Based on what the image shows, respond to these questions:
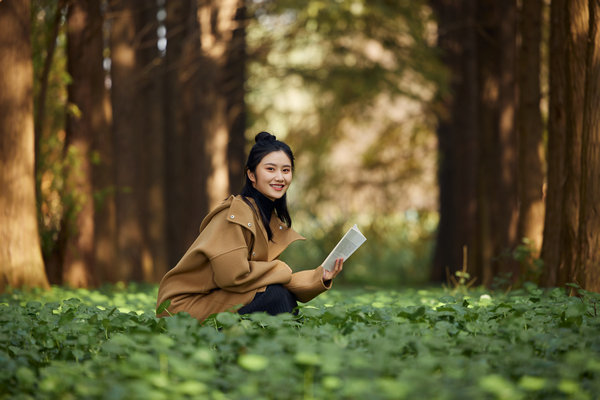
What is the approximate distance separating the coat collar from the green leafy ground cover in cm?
65

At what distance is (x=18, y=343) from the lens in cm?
487

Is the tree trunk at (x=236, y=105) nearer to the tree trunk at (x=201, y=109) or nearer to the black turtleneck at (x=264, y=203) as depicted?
the tree trunk at (x=201, y=109)

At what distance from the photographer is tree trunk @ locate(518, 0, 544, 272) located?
9.53 meters

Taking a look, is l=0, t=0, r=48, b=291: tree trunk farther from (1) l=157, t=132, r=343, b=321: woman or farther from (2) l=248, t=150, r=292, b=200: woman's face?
(2) l=248, t=150, r=292, b=200: woman's face

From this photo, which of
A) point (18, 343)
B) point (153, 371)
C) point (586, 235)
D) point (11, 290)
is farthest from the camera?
point (11, 290)

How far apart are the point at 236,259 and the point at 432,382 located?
6.96ft

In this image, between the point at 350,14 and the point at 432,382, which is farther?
the point at 350,14

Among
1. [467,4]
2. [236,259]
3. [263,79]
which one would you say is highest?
[467,4]

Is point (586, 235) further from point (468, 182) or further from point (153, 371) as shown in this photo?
point (468, 182)

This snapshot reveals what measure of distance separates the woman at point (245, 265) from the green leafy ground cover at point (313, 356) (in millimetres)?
295

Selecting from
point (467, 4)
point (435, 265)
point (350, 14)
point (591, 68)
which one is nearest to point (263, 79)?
point (350, 14)

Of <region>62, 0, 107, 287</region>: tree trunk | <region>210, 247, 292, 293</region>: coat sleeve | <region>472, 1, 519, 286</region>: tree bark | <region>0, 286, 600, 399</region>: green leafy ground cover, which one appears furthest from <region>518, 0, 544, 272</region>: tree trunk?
<region>62, 0, 107, 287</region>: tree trunk

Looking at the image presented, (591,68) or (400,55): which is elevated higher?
(400,55)

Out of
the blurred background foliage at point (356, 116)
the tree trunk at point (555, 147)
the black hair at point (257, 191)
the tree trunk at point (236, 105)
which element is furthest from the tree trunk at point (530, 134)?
the tree trunk at point (236, 105)
